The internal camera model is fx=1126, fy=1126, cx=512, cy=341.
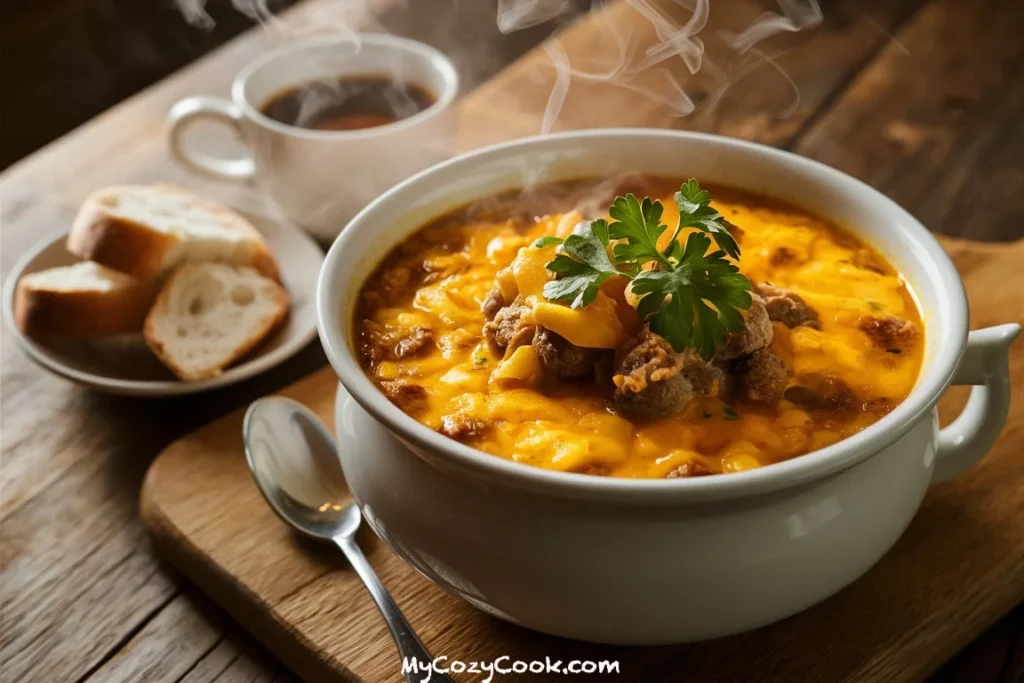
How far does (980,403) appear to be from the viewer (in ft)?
5.93

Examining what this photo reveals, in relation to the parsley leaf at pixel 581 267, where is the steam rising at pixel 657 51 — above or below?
below

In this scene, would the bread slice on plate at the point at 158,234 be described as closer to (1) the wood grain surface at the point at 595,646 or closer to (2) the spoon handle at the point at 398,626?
(1) the wood grain surface at the point at 595,646

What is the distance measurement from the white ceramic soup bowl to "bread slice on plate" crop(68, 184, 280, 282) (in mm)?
831

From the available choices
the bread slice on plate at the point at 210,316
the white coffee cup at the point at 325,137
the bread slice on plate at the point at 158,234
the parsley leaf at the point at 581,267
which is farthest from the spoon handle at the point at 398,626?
the white coffee cup at the point at 325,137

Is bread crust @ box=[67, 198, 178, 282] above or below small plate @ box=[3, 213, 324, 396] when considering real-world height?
above

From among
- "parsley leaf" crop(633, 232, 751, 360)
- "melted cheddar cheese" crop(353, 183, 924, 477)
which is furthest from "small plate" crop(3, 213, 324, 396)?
"parsley leaf" crop(633, 232, 751, 360)

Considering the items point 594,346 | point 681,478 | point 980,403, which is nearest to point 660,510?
point 681,478

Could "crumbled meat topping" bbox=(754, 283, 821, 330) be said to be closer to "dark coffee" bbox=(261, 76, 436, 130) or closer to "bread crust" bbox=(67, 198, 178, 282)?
"bread crust" bbox=(67, 198, 178, 282)

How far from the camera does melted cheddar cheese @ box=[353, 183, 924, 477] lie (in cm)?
154

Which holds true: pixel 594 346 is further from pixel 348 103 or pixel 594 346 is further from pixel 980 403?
pixel 348 103

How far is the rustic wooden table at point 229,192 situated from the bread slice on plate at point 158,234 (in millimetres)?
299

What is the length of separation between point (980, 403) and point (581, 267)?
71cm

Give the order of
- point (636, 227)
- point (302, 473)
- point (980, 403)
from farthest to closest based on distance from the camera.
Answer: point (302, 473) → point (980, 403) → point (636, 227)

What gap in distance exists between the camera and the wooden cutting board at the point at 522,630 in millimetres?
1682
